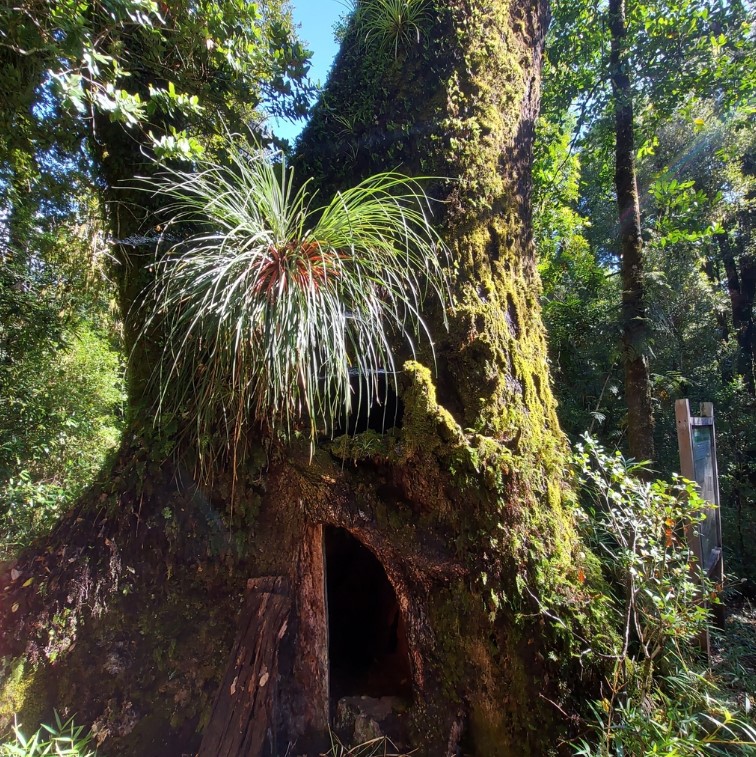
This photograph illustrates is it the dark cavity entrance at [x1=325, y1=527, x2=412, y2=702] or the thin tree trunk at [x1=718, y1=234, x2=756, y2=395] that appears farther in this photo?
the thin tree trunk at [x1=718, y1=234, x2=756, y2=395]

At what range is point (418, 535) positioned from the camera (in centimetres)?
183

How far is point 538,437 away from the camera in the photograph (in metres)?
1.99

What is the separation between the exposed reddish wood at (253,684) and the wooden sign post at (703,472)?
2.16 metres

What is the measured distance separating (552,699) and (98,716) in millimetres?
1847

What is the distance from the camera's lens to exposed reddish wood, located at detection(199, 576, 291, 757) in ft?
5.82

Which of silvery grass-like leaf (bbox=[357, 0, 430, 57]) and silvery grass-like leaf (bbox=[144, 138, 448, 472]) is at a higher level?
silvery grass-like leaf (bbox=[357, 0, 430, 57])

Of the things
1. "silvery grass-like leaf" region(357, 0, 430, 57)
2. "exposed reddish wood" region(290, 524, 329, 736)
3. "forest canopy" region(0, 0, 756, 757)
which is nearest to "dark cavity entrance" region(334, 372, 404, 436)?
"forest canopy" region(0, 0, 756, 757)

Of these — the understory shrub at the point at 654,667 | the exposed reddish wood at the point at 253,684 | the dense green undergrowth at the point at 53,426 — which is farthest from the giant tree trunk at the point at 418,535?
the dense green undergrowth at the point at 53,426

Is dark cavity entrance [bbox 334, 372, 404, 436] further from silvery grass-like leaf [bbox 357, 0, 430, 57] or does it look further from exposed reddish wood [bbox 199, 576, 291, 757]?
silvery grass-like leaf [bbox 357, 0, 430, 57]

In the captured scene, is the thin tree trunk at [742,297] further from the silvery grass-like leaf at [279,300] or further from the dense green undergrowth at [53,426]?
the dense green undergrowth at [53,426]

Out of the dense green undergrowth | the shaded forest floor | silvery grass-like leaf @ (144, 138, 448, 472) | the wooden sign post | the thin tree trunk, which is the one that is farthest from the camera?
the thin tree trunk

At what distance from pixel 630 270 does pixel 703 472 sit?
2674 mm

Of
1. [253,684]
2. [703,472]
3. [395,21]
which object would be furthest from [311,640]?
[395,21]

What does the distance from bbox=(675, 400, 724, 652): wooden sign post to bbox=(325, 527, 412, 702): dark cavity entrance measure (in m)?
1.66
